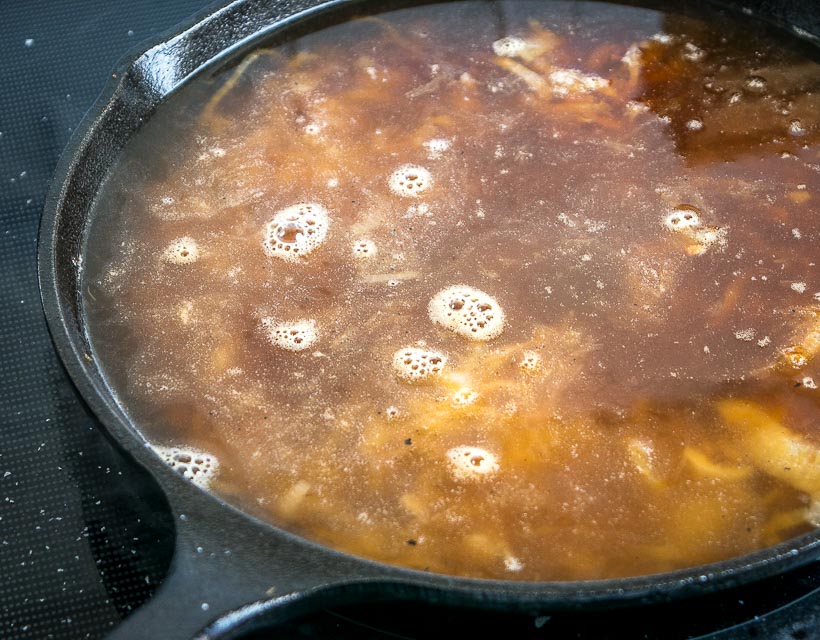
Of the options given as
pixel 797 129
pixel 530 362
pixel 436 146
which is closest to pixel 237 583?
pixel 530 362

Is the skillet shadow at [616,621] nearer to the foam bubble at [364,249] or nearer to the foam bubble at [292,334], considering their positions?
the foam bubble at [292,334]

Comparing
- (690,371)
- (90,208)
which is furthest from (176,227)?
(690,371)

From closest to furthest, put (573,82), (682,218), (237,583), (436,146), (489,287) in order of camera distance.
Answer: (237,583) → (489,287) → (682,218) → (436,146) → (573,82)

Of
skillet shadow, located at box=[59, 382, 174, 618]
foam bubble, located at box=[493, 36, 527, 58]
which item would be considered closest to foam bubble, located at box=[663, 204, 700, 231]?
foam bubble, located at box=[493, 36, 527, 58]

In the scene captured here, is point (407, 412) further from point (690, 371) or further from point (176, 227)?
point (176, 227)

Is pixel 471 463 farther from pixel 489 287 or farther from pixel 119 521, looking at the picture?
pixel 119 521

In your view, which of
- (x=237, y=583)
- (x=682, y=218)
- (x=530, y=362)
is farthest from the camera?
(x=682, y=218)

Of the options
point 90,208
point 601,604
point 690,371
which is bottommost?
point 690,371

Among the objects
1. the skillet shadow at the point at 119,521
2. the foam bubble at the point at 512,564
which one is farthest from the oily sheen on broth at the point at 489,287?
the skillet shadow at the point at 119,521
